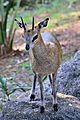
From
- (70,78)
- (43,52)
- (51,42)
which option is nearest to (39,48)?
(43,52)

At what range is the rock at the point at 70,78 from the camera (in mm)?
5535

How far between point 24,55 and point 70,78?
4.44m

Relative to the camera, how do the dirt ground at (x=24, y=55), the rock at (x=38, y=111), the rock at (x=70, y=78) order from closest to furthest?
the rock at (x=38, y=111) → the rock at (x=70, y=78) → the dirt ground at (x=24, y=55)

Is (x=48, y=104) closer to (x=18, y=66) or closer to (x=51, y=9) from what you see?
(x=18, y=66)

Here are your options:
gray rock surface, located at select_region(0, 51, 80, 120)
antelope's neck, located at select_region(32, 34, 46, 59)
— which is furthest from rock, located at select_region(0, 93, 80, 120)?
antelope's neck, located at select_region(32, 34, 46, 59)

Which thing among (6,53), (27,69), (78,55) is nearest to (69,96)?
Answer: (78,55)

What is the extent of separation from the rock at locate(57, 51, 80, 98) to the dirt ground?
2181 mm

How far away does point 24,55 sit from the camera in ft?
32.8

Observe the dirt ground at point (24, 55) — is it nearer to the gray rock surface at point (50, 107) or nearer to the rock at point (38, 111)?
the gray rock surface at point (50, 107)

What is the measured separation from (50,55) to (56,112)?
0.70 metres

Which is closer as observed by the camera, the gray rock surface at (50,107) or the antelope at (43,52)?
the antelope at (43,52)

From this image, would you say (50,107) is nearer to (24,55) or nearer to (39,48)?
(39,48)

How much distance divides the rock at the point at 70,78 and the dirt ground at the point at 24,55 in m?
2.18

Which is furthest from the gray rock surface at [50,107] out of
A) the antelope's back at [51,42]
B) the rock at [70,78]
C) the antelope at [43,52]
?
the antelope's back at [51,42]
